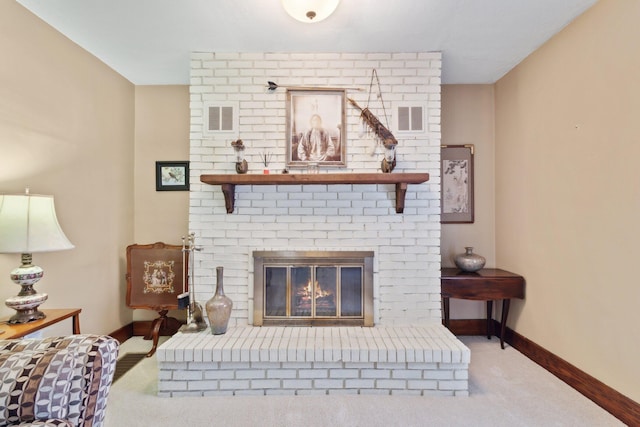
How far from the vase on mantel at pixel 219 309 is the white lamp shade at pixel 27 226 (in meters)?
0.99

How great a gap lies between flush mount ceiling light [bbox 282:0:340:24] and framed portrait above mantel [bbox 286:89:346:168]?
2.75ft

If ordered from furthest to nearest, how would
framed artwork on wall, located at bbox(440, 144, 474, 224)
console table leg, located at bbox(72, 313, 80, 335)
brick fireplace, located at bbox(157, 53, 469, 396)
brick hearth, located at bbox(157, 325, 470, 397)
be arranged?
framed artwork on wall, located at bbox(440, 144, 474, 224) → brick fireplace, located at bbox(157, 53, 469, 396) → brick hearth, located at bbox(157, 325, 470, 397) → console table leg, located at bbox(72, 313, 80, 335)

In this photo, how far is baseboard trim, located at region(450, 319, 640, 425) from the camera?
1.84m

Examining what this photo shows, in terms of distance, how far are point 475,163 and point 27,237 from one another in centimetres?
363

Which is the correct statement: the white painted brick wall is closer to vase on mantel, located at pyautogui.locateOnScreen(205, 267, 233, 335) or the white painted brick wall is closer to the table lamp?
vase on mantel, located at pyautogui.locateOnScreen(205, 267, 233, 335)

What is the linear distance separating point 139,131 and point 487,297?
374 centimetres

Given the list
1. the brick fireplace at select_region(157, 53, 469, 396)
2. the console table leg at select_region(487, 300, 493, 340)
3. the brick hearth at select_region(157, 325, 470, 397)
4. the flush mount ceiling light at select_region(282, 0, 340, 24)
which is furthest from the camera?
the console table leg at select_region(487, 300, 493, 340)

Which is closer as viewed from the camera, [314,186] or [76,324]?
[76,324]

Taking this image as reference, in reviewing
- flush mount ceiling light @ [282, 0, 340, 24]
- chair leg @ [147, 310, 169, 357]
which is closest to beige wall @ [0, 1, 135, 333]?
chair leg @ [147, 310, 169, 357]

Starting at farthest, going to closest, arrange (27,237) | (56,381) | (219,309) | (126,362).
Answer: (126,362) < (219,309) < (27,237) < (56,381)

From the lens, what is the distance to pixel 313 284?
2.65m

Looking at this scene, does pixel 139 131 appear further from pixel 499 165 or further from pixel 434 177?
pixel 499 165

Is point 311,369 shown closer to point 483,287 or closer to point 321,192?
point 321,192

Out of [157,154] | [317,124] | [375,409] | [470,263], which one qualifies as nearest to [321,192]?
[317,124]
